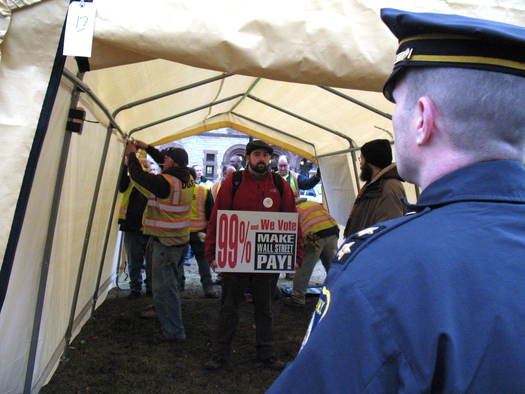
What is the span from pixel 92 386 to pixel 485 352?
11.0ft

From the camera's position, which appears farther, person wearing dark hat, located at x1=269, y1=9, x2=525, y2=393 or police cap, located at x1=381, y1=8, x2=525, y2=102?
police cap, located at x1=381, y1=8, x2=525, y2=102

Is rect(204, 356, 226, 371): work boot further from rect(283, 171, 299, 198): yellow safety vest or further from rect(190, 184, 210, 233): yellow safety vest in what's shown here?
rect(283, 171, 299, 198): yellow safety vest

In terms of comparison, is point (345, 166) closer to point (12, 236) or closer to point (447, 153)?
point (12, 236)

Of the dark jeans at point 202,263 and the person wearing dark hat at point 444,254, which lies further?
the dark jeans at point 202,263

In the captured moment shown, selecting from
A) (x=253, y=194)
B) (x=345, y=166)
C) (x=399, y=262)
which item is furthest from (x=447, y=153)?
(x=345, y=166)

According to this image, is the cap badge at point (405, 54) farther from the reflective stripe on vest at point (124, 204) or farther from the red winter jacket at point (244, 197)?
the reflective stripe on vest at point (124, 204)

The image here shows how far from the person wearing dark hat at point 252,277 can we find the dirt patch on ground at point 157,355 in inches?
6.6

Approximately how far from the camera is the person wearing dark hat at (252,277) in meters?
3.68

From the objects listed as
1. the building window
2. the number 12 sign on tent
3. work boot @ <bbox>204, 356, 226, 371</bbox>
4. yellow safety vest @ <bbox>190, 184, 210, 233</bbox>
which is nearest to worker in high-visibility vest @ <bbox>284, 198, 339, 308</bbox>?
yellow safety vest @ <bbox>190, 184, 210, 233</bbox>

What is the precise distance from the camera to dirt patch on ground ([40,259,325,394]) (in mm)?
3354

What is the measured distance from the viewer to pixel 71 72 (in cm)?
240

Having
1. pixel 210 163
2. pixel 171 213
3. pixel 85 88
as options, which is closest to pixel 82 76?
pixel 85 88

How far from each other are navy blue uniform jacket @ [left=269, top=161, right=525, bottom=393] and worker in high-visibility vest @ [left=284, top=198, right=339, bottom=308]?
16.7 feet

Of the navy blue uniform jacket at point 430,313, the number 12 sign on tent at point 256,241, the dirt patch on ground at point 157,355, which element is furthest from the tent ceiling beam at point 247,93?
the navy blue uniform jacket at point 430,313
